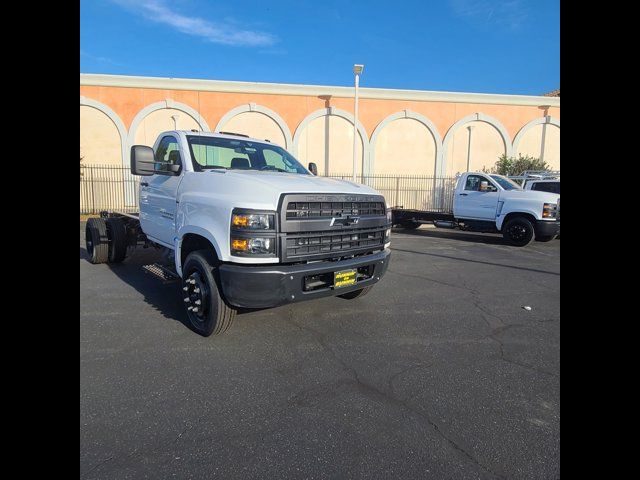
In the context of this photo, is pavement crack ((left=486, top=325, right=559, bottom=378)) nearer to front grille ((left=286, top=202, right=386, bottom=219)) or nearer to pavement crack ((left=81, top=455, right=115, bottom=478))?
front grille ((left=286, top=202, right=386, bottom=219))

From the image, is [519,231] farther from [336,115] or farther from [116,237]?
[336,115]

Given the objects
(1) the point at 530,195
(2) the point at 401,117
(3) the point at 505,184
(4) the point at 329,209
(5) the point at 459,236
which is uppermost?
(2) the point at 401,117

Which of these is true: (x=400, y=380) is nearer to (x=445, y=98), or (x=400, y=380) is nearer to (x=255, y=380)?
(x=255, y=380)

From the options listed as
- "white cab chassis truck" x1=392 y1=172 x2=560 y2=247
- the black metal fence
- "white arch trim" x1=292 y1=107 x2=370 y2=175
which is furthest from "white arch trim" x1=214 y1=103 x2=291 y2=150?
"white cab chassis truck" x1=392 y1=172 x2=560 y2=247

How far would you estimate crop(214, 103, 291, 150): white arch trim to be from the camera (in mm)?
19594

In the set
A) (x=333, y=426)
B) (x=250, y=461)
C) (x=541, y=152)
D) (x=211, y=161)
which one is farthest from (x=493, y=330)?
(x=541, y=152)

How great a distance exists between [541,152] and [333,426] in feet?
80.7

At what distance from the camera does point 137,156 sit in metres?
4.32

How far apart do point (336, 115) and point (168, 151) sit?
658 inches

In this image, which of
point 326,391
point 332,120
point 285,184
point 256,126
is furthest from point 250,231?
point 332,120

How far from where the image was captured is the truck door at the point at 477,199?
36.2ft

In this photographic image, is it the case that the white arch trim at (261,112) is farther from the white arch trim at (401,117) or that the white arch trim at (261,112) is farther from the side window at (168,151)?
the side window at (168,151)

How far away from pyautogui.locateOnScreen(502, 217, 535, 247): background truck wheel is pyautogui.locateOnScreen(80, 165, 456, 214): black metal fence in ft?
25.7

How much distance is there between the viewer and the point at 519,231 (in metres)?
10.5
